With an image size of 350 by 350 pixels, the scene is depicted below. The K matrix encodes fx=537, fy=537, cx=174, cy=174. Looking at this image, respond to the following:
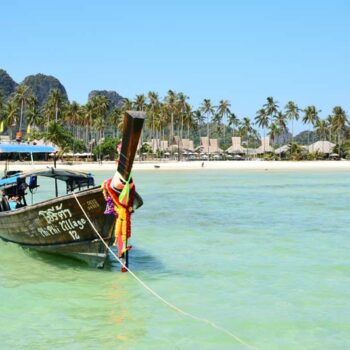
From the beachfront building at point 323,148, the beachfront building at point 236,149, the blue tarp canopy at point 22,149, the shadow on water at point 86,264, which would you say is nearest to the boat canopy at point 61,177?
the blue tarp canopy at point 22,149

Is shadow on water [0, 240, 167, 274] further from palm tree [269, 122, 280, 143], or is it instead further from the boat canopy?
palm tree [269, 122, 280, 143]

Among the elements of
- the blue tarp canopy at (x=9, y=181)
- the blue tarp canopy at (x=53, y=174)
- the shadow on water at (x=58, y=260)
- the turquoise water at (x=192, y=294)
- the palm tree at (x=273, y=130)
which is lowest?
the turquoise water at (x=192, y=294)

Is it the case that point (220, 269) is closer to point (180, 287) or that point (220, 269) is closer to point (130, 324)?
point (180, 287)

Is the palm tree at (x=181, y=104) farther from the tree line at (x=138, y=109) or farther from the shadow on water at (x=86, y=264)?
the shadow on water at (x=86, y=264)

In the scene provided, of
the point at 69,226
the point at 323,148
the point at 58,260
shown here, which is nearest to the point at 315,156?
the point at 323,148

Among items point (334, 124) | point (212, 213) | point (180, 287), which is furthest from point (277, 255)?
point (334, 124)

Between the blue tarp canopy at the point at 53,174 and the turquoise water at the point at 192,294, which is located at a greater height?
the blue tarp canopy at the point at 53,174

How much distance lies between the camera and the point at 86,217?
10523 millimetres

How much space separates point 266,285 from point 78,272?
3846 mm

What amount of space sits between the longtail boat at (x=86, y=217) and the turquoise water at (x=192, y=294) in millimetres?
529

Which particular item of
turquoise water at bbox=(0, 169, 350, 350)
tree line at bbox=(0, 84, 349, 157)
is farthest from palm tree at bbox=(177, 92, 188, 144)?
turquoise water at bbox=(0, 169, 350, 350)

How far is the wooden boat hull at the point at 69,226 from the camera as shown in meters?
10.4

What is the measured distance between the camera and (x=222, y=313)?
8.62m

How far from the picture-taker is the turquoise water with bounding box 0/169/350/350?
7.57 metres
